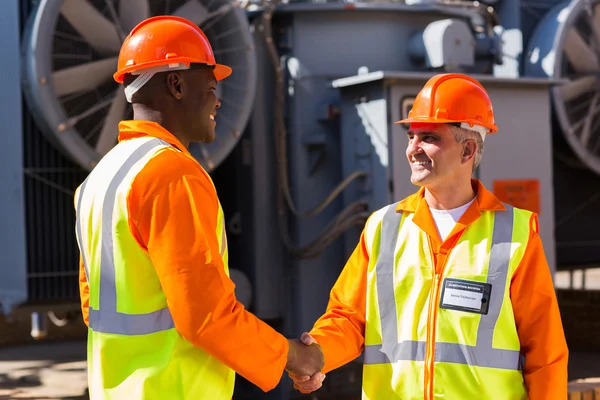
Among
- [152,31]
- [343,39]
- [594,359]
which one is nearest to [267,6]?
[343,39]

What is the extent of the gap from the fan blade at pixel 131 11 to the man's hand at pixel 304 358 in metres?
3.38

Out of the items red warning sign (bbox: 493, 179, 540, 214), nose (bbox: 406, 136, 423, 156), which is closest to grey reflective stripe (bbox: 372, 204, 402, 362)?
nose (bbox: 406, 136, 423, 156)

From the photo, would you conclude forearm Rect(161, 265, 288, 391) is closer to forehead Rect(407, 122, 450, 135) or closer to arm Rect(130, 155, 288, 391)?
arm Rect(130, 155, 288, 391)

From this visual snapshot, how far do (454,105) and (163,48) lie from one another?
92 centimetres

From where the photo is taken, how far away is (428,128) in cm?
273

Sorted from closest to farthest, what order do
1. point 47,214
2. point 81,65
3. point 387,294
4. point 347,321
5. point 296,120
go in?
point 387,294 → point 347,321 → point 81,65 → point 47,214 → point 296,120

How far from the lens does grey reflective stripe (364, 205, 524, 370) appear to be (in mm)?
2500

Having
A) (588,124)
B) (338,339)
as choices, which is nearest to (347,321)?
(338,339)

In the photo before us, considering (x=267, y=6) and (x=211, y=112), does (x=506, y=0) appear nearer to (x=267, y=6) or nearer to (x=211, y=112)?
(x=267, y=6)

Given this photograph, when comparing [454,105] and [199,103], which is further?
[454,105]

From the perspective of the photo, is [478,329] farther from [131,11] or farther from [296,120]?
[296,120]

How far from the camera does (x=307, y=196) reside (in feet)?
21.2

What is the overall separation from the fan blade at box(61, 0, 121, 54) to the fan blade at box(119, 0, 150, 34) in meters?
0.10

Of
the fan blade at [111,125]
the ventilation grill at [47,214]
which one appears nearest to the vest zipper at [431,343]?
the fan blade at [111,125]
